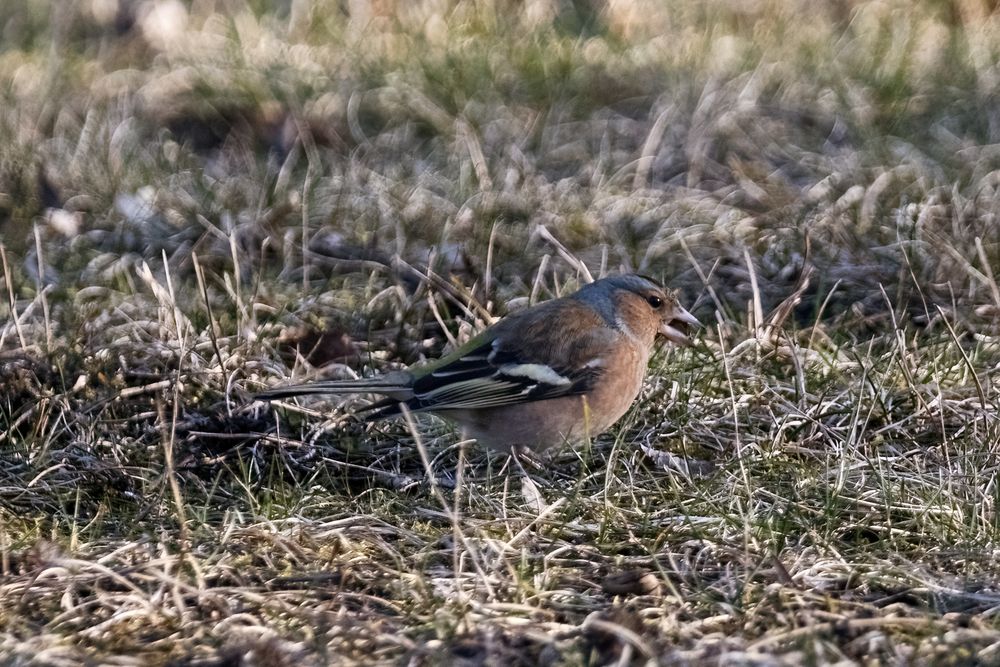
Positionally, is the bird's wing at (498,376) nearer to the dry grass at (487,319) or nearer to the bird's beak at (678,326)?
the dry grass at (487,319)

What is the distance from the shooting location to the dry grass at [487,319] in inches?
121

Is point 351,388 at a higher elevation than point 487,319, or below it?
higher

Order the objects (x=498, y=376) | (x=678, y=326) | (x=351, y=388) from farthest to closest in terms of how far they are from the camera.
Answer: (x=678, y=326) → (x=498, y=376) → (x=351, y=388)

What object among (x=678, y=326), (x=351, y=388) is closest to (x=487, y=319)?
(x=678, y=326)

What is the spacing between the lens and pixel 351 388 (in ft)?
13.5

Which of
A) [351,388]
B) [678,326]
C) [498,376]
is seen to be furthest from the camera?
[678,326]

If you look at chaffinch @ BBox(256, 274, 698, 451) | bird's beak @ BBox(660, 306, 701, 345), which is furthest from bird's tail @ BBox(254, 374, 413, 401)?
bird's beak @ BBox(660, 306, 701, 345)

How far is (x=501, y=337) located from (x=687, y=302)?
3.88ft

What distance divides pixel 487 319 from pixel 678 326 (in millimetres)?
697

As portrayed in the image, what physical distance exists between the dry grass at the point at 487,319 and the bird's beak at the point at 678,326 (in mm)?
141

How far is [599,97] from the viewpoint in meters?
6.85

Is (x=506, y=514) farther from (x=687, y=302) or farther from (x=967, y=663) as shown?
(x=687, y=302)

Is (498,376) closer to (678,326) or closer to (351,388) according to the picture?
(351,388)

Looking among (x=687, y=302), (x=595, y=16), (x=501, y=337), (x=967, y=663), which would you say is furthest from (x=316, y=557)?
(x=595, y=16)
